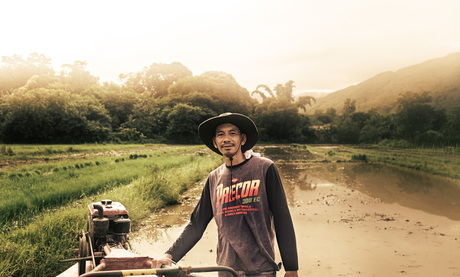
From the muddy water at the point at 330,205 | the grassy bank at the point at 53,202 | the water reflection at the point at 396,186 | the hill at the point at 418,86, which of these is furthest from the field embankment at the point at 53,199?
the hill at the point at 418,86

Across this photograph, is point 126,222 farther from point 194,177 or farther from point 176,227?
point 194,177

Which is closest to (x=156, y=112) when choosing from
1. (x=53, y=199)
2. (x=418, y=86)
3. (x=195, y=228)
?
(x=53, y=199)

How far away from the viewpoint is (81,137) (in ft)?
78.8

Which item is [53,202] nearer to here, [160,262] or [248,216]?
[160,262]

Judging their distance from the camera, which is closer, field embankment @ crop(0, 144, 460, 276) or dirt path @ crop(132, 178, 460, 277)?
field embankment @ crop(0, 144, 460, 276)

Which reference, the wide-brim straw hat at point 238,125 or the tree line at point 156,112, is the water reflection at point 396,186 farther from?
the tree line at point 156,112

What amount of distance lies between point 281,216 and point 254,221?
0.14 metres

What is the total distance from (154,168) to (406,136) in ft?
161

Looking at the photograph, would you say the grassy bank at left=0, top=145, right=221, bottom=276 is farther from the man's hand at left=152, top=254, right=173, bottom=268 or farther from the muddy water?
the man's hand at left=152, top=254, right=173, bottom=268

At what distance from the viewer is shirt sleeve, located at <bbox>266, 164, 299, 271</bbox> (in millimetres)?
1815

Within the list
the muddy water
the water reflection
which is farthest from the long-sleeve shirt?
the water reflection

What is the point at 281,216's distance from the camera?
1.82 meters

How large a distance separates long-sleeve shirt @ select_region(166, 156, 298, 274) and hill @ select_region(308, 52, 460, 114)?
228 feet

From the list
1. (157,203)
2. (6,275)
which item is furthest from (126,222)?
(157,203)
